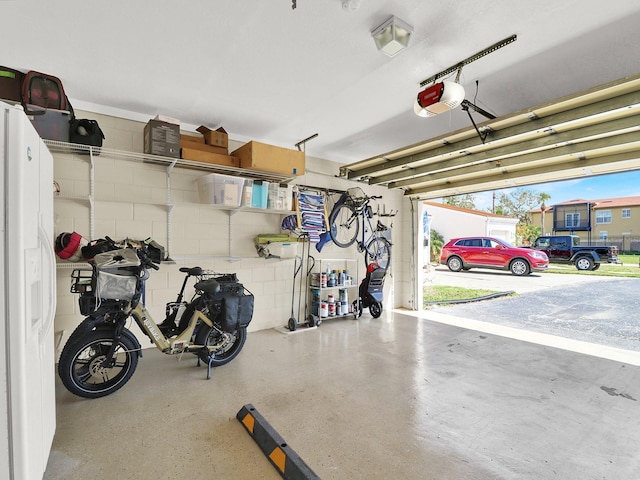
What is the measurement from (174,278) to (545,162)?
4.93m

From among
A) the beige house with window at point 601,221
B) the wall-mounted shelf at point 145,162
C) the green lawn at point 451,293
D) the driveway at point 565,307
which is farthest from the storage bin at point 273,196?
the beige house with window at point 601,221

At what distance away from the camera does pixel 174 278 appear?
12.0 ft

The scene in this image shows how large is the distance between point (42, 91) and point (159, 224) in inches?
61.3

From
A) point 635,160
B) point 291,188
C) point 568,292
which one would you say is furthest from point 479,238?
point 291,188

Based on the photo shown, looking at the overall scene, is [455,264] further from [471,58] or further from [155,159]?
[155,159]

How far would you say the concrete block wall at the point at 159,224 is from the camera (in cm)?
309

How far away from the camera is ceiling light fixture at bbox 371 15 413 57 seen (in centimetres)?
195

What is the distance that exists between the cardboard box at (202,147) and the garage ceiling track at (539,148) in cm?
213

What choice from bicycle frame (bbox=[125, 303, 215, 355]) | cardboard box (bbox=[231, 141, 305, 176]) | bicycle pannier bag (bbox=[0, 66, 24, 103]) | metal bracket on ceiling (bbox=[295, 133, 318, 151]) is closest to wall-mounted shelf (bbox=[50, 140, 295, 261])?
cardboard box (bbox=[231, 141, 305, 176])

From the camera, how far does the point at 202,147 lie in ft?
11.4

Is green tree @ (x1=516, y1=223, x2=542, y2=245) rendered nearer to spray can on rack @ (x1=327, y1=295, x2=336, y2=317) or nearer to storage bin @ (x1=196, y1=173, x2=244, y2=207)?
spray can on rack @ (x1=327, y1=295, x2=336, y2=317)

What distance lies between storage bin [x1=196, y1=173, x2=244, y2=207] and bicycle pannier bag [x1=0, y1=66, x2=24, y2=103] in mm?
1590

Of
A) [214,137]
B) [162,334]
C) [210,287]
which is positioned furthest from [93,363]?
[214,137]

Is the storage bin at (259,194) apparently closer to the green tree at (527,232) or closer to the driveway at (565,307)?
the driveway at (565,307)
